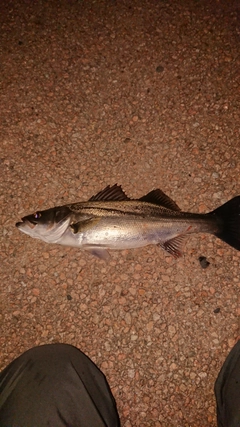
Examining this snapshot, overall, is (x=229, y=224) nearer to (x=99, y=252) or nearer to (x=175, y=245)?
(x=175, y=245)

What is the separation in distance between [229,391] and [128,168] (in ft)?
7.78

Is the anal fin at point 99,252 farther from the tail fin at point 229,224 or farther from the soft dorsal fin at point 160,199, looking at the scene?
the tail fin at point 229,224

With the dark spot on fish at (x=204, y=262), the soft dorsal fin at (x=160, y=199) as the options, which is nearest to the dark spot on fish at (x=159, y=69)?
the soft dorsal fin at (x=160, y=199)

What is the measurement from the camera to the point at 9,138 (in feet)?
10.8

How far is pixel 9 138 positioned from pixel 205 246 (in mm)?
2472

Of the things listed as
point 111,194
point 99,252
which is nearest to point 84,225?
point 99,252

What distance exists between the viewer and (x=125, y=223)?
8.93 ft

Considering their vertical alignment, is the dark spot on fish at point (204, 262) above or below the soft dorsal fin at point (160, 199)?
below

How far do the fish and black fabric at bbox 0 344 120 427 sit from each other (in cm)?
104

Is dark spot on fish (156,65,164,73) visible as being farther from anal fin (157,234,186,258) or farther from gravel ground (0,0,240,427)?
anal fin (157,234,186,258)

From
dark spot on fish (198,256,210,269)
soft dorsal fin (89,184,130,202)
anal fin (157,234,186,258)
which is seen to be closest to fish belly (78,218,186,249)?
anal fin (157,234,186,258)

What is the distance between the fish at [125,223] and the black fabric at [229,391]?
3.58 feet

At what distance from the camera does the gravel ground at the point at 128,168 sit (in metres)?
2.96

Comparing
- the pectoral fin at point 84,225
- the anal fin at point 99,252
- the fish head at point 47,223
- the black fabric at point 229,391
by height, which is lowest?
the black fabric at point 229,391
